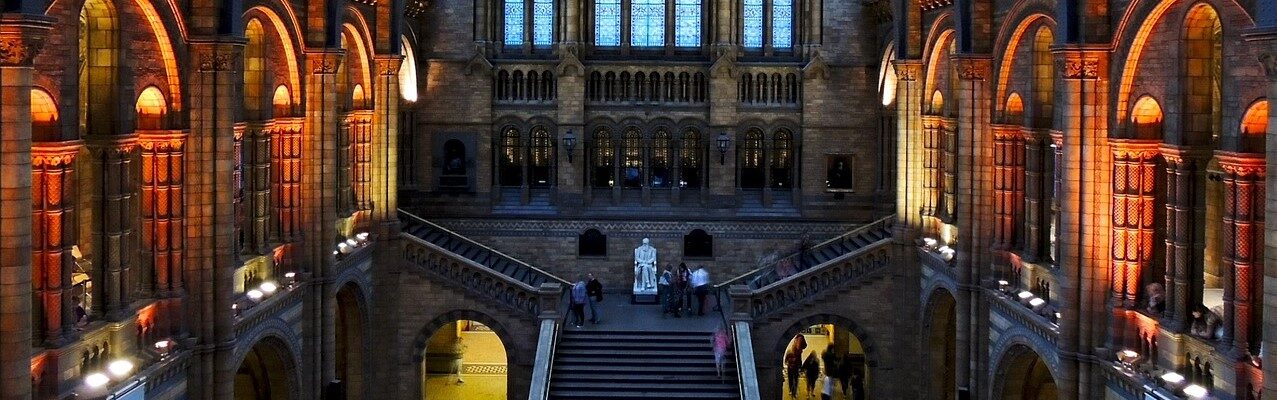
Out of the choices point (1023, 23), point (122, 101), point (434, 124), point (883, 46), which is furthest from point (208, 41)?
point (883, 46)

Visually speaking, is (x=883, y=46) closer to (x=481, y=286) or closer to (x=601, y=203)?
(x=601, y=203)

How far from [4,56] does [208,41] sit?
729 cm

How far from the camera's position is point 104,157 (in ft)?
73.6

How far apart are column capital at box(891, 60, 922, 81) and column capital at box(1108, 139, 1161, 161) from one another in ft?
44.9

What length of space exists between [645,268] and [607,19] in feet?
27.4

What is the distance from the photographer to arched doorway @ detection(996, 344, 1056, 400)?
1177 inches

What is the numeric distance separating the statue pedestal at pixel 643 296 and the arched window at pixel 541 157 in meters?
5.36

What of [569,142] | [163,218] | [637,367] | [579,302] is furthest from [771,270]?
[163,218]

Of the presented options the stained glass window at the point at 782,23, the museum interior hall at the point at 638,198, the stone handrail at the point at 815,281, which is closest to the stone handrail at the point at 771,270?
the museum interior hall at the point at 638,198

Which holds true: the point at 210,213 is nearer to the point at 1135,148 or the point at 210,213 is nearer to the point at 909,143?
the point at 1135,148

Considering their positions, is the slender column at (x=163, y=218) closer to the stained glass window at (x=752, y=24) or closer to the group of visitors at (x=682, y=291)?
the group of visitors at (x=682, y=291)

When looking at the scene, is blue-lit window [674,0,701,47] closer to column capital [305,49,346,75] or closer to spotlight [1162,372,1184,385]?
column capital [305,49,346,75]

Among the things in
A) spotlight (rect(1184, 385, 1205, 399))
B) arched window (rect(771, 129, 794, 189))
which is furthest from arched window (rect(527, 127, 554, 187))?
spotlight (rect(1184, 385, 1205, 399))

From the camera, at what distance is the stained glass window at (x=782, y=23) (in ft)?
150
